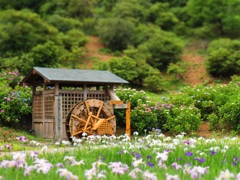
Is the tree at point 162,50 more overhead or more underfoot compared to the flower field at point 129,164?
more overhead

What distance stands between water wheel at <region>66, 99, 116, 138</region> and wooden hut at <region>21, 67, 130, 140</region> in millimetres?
362

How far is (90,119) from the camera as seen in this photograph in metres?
12.9

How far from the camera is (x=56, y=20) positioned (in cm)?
2862

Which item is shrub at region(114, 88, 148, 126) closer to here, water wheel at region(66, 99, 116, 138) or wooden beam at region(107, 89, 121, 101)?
wooden beam at region(107, 89, 121, 101)

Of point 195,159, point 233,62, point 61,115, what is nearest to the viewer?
point 195,159

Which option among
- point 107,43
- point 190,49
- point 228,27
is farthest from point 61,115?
point 228,27

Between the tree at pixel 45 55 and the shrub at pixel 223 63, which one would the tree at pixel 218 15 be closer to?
the shrub at pixel 223 63

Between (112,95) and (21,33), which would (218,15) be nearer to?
(21,33)

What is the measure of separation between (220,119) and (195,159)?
28.6ft

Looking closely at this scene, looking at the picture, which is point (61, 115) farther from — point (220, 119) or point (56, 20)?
point (56, 20)

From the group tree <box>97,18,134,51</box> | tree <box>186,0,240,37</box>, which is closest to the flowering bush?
tree <box>97,18,134,51</box>

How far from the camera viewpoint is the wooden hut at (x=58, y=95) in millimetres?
12555

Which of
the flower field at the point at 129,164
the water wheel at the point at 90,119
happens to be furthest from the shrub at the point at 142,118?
the flower field at the point at 129,164

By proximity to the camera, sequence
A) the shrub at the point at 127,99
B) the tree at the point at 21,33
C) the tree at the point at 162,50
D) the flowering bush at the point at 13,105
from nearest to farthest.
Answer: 1. the flowering bush at the point at 13,105
2. the shrub at the point at 127,99
3. the tree at the point at 21,33
4. the tree at the point at 162,50
